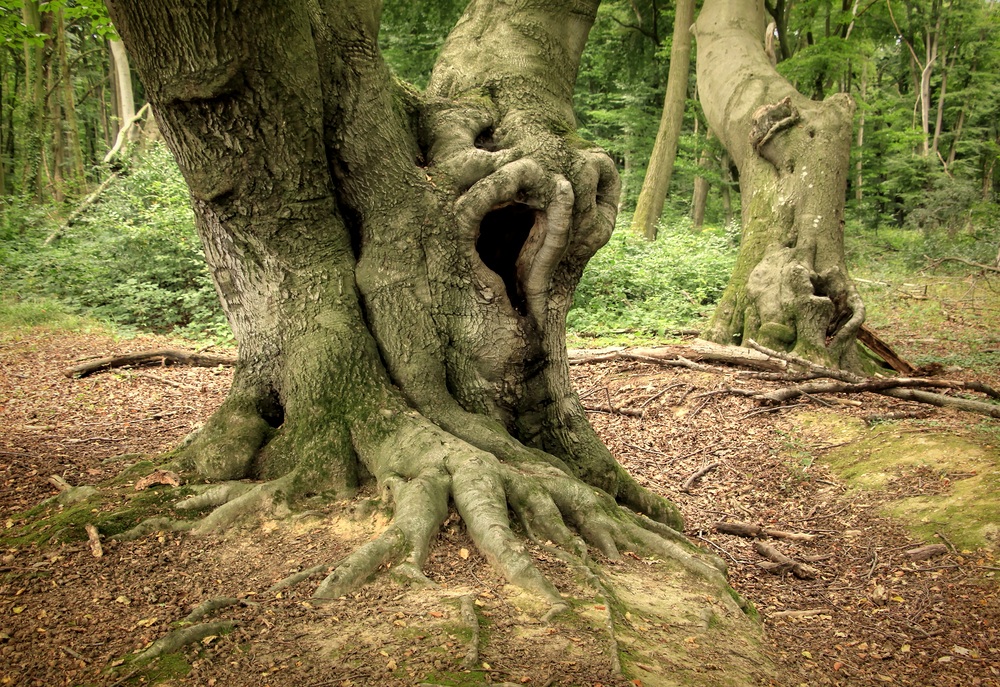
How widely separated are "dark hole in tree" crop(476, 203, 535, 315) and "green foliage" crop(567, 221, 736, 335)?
6439 mm

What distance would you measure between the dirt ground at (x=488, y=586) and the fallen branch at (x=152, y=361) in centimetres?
111

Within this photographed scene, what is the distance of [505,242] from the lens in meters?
4.46

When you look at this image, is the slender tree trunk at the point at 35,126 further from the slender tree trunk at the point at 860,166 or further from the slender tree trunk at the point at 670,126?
the slender tree trunk at the point at 860,166

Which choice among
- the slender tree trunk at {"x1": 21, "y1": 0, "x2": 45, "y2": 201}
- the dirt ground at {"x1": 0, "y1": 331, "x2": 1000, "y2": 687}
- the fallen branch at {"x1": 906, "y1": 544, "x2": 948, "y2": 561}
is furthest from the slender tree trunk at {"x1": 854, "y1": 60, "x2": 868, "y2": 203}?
the slender tree trunk at {"x1": 21, "y1": 0, "x2": 45, "y2": 201}

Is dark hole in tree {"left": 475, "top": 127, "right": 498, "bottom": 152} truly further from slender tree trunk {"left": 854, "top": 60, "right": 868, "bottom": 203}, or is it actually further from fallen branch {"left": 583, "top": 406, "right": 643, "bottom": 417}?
slender tree trunk {"left": 854, "top": 60, "right": 868, "bottom": 203}

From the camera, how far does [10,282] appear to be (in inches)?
458

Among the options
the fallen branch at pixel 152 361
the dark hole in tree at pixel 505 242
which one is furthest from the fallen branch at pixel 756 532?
the fallen branch at pixel 152 361

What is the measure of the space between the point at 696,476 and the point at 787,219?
457 cm

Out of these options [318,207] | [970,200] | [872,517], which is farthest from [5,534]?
[970,200]

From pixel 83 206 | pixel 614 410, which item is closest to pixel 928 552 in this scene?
pixel 614 410

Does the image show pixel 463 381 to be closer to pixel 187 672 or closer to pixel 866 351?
pixel 187 672

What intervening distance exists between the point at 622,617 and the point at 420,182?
2.61 meters

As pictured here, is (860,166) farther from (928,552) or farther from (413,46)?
(928,552)

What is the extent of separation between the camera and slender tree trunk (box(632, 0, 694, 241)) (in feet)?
49.2
